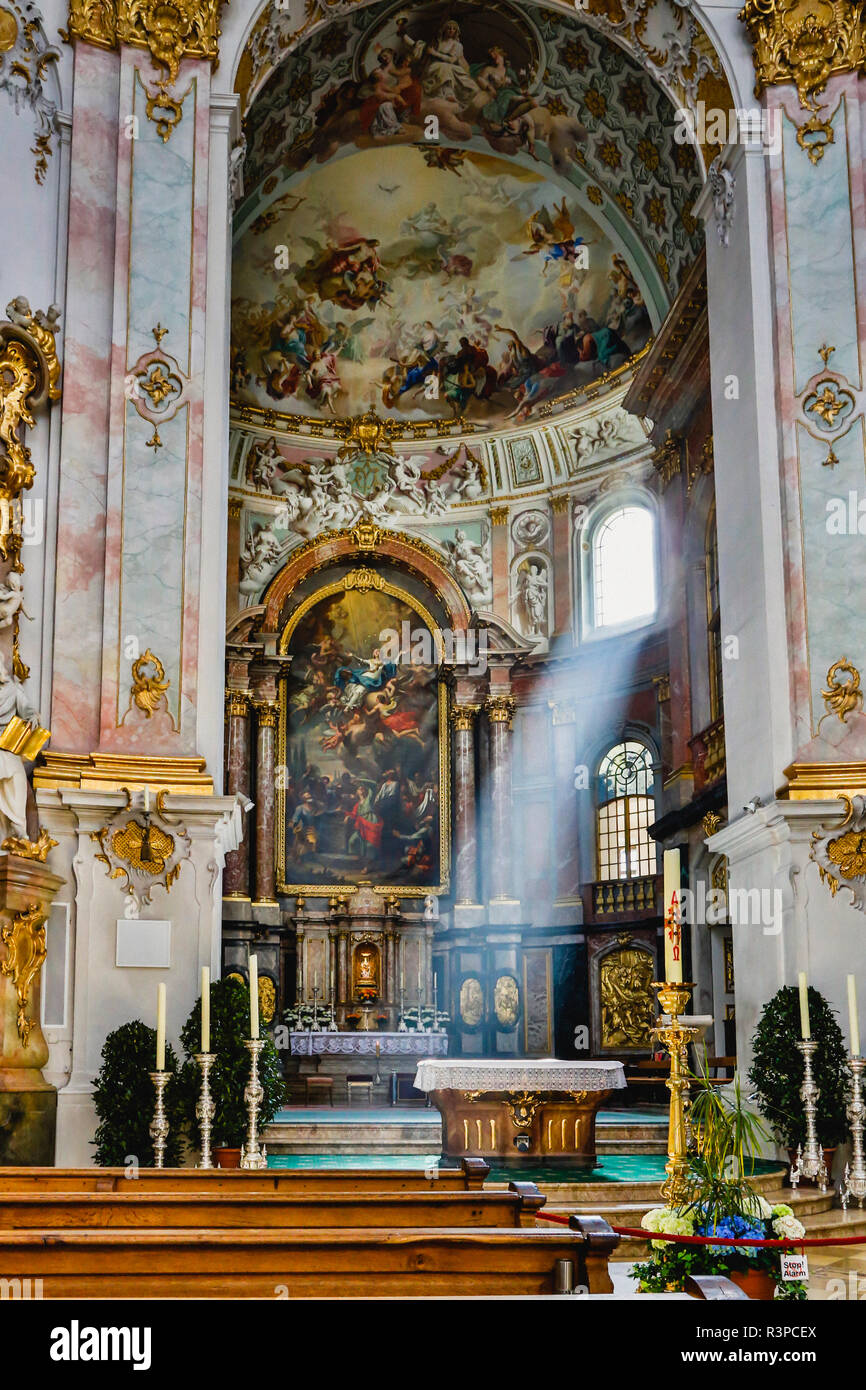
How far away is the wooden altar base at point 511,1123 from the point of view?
12.8 m

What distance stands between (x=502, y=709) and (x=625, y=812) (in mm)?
2813

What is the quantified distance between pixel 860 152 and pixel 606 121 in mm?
6119

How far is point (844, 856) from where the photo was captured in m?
13.4

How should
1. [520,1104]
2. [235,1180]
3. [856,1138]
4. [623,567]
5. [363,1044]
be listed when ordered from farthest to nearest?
[623,567]
[363,1044]
[520,1104]
[856,1138]
[235,1180]

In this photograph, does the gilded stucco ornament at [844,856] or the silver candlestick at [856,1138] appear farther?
the gilded stucco ornament at [844,856]

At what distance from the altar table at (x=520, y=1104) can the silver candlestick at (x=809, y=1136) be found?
1.65m

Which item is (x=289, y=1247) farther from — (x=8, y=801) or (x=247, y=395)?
(x=247, y=395)

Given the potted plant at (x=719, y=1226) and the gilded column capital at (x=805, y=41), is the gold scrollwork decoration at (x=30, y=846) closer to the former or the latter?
the potted plant at (x=719, y=1226)

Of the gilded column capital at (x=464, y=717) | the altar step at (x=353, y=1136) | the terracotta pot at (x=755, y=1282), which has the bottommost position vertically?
the altar step at (x=353, y=1136)

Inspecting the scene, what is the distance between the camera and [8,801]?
12328 mm

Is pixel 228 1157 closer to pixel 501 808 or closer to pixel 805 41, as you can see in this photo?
pixel 805 41

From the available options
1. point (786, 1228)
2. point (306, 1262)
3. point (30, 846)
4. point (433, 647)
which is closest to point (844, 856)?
point (30, 846)

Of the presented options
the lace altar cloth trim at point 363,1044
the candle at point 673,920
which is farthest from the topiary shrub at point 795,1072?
the lace altar cloth trim at point 363,1044

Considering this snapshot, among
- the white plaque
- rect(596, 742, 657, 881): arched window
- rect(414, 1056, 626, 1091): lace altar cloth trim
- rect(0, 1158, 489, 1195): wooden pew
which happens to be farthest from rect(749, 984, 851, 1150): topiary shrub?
rect(596, 742, 657, 881): arched window
